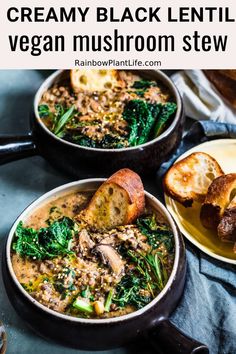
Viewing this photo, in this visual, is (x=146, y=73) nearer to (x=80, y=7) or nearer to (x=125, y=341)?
(x=80, y=7)

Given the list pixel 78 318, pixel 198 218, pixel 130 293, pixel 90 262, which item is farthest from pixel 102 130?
pixel 78 318

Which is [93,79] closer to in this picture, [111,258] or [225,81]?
[225,81]

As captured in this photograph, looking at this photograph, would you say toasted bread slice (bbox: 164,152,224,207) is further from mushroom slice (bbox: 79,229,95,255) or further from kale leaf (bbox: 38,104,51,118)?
kale leaf (bbox: 38,104,51,118)

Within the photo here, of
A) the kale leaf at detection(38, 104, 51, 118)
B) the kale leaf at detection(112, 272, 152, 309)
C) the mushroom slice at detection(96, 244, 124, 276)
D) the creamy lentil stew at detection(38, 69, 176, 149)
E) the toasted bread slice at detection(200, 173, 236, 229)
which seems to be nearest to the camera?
the kale leaf at detection(112, 272, 152, 309)

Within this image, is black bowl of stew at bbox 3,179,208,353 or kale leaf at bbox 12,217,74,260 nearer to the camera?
black bowl of stew at bbox 3,179,208,353

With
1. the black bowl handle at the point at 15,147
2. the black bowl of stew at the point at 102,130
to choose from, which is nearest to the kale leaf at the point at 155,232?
the black bowl of stew at the point at 102,130

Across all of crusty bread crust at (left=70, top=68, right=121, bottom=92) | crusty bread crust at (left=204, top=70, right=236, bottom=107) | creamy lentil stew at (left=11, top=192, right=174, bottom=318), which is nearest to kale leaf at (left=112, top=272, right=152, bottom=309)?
creamy lentil stew at (left=11, top=192, right=174, bottom=318)

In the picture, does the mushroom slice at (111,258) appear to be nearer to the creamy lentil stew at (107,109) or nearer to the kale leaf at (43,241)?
the kale leaf at (43,241)
